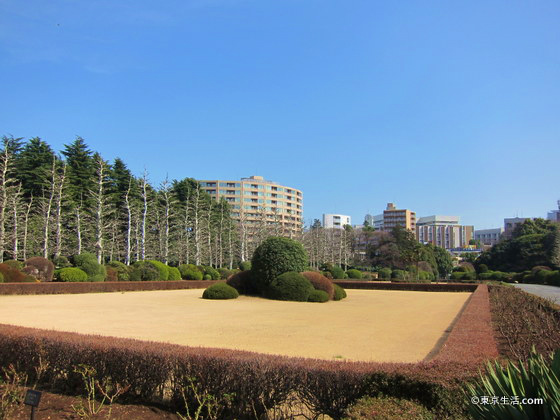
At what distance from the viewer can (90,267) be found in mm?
27703

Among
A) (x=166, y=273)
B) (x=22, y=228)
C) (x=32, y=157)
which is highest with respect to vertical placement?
(x=32, y=157)

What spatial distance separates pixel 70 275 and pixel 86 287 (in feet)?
9.22

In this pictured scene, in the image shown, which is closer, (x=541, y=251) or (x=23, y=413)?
(x=23, y=413)

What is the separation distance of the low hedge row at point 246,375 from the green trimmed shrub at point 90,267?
23210 mm

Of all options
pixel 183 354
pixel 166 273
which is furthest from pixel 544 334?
pixel 166 273

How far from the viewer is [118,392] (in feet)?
15.5

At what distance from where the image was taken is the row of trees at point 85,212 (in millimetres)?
33769

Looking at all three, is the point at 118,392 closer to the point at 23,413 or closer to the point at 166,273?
the point at 23,413

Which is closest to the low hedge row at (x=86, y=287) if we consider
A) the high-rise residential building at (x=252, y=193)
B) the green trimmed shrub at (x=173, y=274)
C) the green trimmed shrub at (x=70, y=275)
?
the green trimmed shrub at (x=70, y=275)

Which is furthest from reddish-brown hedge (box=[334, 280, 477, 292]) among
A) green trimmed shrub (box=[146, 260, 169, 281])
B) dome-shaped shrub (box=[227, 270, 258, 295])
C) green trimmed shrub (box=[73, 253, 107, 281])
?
green trimmed shrub (box=[73, 253, 107, 281])

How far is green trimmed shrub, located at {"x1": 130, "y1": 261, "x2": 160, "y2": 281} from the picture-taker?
30.9 metres

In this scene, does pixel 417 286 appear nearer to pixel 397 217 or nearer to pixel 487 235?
pixel 397 217

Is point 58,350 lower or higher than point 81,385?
higher

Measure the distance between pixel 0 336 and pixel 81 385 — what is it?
1.79 meters
